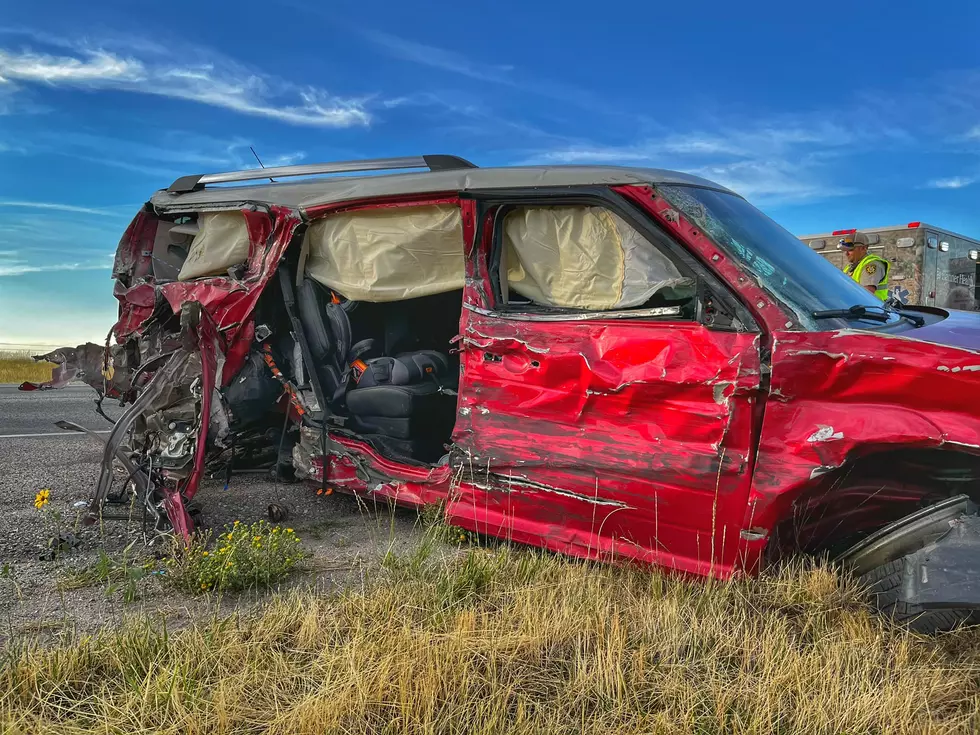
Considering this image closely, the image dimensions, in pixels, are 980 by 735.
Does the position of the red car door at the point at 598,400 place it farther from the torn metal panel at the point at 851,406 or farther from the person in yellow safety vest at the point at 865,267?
the person in yellow safety vest at the point at 865,267

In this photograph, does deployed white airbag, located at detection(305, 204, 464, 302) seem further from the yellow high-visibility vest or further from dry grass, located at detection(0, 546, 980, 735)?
the yellow high-visibility vest

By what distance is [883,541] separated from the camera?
309 centimetres

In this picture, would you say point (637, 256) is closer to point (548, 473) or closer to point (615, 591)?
point (548, 473)

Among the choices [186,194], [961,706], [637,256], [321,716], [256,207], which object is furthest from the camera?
[186,194]

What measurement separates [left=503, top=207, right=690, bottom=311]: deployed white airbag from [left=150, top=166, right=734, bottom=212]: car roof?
0.52 ft

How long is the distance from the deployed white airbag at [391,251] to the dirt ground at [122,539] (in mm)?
1286

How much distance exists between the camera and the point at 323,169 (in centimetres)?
491

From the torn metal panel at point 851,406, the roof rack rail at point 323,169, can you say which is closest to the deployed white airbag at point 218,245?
the roof rack rail at point 323,169

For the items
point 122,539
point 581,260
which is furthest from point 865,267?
point 122,539

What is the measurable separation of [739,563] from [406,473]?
6.16 ft

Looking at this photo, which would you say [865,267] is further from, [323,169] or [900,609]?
[900,609]

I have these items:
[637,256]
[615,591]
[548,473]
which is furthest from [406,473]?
[637,256]

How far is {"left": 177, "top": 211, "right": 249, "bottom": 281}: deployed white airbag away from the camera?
5.11m

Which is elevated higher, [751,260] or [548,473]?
[751,260]
